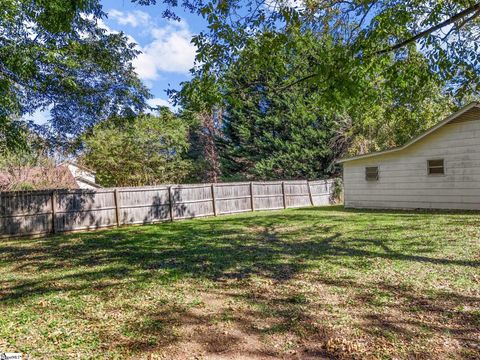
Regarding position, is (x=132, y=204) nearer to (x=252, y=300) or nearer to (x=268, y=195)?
(x=268, y=195)

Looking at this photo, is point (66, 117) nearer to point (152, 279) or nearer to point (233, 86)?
point (233, 86)

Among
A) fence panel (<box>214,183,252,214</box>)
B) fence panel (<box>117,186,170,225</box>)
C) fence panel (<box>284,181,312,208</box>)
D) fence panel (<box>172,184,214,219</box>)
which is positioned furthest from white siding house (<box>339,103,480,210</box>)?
fence panel (<box>117,186,170,225</box>)

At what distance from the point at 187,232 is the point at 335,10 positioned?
6906 millimetres

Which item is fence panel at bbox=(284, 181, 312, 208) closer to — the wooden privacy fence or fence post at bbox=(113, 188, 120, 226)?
the wooden privacy fence

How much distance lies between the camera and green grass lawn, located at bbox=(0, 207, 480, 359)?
285 centimetres

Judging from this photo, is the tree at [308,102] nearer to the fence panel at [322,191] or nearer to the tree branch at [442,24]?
the tree branch at [442,24]

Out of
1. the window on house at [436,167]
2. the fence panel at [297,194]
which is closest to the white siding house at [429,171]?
the window on house at [436,167]

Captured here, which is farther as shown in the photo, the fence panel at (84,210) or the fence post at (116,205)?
the fence post at (116,205)

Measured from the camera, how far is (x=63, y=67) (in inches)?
331

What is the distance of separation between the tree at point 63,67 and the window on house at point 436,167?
10378mm

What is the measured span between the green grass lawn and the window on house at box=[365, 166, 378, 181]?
24.9ft

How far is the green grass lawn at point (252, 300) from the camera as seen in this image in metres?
2.85

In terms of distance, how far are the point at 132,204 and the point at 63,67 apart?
20.8ft

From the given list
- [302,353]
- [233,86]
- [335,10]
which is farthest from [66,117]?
[302,353]
